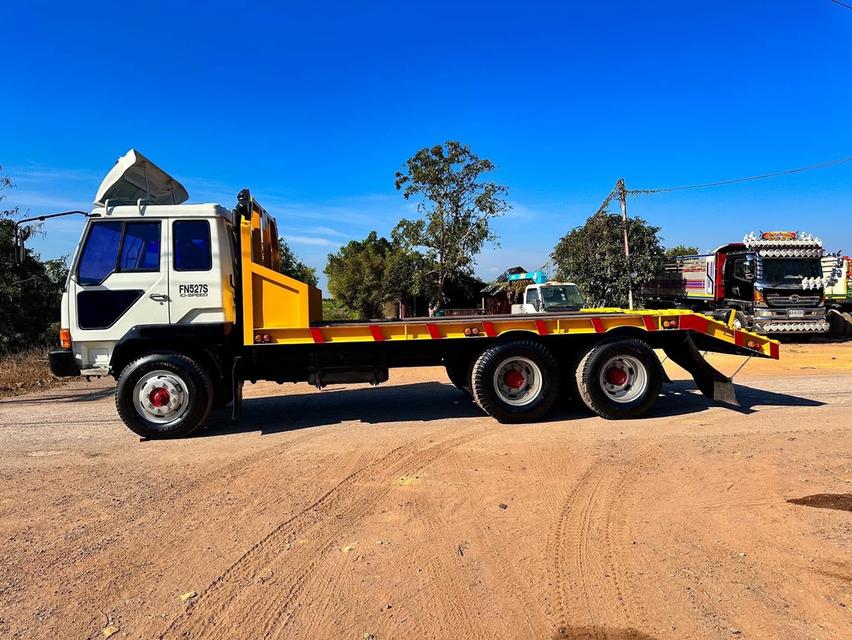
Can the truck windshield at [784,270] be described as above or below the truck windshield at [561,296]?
above

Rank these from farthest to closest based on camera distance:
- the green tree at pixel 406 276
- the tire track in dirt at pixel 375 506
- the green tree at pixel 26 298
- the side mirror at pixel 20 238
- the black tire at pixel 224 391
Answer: the green tree at pixel 406 276 < the green tree at pixel 26 298 < the black tire at pixel 224 391 < the side mirror at pixel 20 238 < the tire track in dirt at pixel 375 506

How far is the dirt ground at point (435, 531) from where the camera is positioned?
2947 millimetres

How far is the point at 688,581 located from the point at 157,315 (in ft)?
20.0

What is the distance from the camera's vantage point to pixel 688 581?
324cm

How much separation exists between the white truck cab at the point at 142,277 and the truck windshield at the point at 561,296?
12.4m

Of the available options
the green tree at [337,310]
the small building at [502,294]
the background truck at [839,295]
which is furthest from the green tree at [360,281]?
the background truck at [839,295]

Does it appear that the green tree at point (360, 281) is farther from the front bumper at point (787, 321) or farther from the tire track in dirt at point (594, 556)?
the tire track in dirt at point (594, 556)

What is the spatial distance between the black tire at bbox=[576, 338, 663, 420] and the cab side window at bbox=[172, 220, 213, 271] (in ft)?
16.4

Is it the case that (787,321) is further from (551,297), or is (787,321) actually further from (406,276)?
(406,276)

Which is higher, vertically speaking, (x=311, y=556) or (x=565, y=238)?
(x=565, y=238)

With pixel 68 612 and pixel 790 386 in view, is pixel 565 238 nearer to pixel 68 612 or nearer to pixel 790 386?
pixel 790 386

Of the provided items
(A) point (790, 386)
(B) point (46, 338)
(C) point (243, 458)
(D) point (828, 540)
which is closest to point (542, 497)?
(D) point (828, 540)

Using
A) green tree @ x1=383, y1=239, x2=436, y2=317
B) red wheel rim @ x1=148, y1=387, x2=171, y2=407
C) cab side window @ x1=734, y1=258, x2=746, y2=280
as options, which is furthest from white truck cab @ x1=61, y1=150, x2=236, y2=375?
green tree @ x1=383, y1=239, x2=436, y2=317

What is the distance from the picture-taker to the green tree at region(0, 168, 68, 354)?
1622 centimetres
